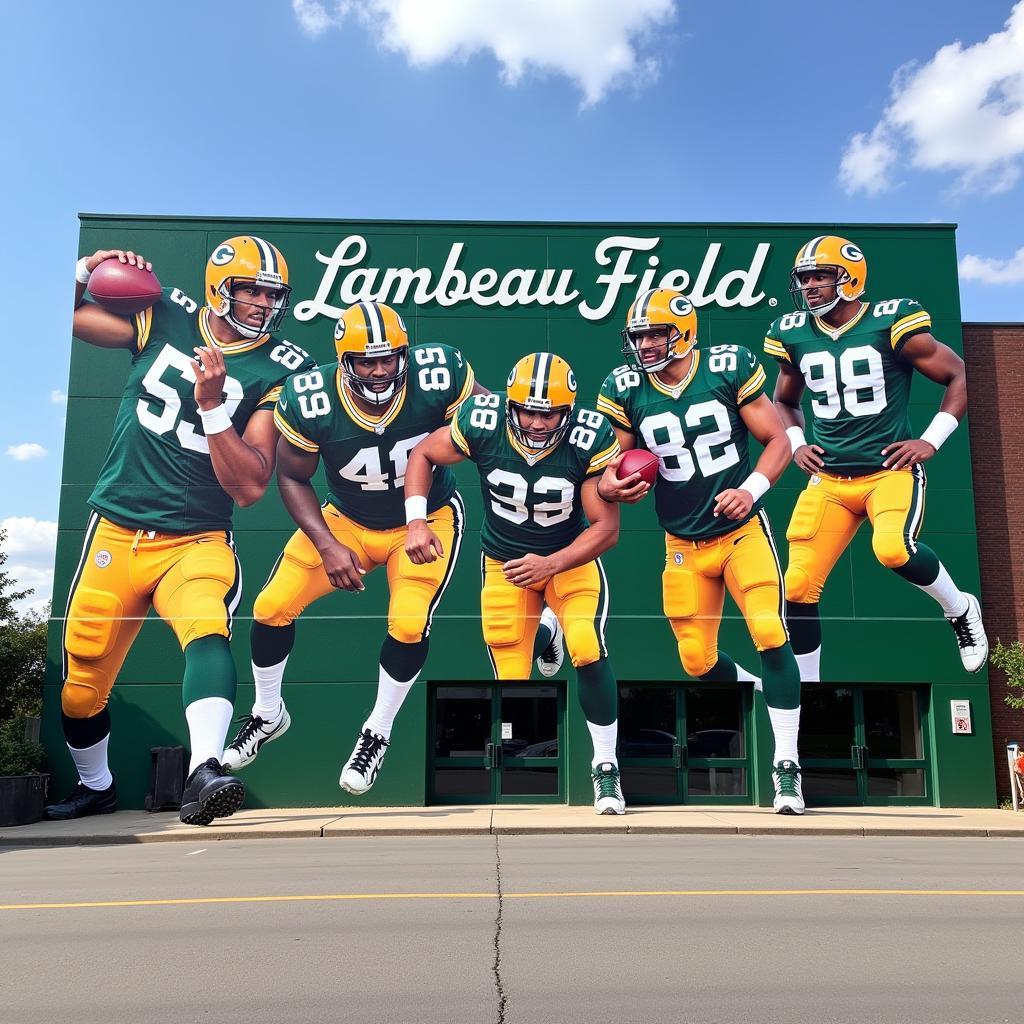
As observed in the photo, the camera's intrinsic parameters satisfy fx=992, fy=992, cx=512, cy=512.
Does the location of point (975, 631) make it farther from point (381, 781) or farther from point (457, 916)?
point (457, 916)

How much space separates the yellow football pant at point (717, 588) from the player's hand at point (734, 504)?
25cm

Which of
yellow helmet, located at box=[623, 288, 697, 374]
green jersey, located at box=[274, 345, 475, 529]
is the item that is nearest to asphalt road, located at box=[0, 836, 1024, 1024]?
green jersey, located at box=[274, 345, 475, 529]

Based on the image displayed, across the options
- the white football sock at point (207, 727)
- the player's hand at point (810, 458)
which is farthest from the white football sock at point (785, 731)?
the white football sock at point (207, 727)

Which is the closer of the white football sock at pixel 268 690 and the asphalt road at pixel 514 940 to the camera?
the asphalt road at pixel 514 940

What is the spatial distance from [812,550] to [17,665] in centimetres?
1681

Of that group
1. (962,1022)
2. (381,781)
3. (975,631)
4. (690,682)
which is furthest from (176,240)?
(962,1022)

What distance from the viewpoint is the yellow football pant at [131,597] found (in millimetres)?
18672

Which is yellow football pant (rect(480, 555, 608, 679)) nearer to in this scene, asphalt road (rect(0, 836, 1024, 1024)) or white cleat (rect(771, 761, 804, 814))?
white cleat (rect(771, 761, 804, 814))

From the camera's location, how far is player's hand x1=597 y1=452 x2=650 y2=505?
19031 mm

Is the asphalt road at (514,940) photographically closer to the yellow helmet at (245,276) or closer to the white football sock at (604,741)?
the white football sock at (604,741)

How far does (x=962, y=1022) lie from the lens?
214 inches

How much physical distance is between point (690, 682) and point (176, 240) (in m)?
13.6

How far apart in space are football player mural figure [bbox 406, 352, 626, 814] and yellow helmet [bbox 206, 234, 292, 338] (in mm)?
A: 4200

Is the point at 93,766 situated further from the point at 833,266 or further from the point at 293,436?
the point at 833,266
